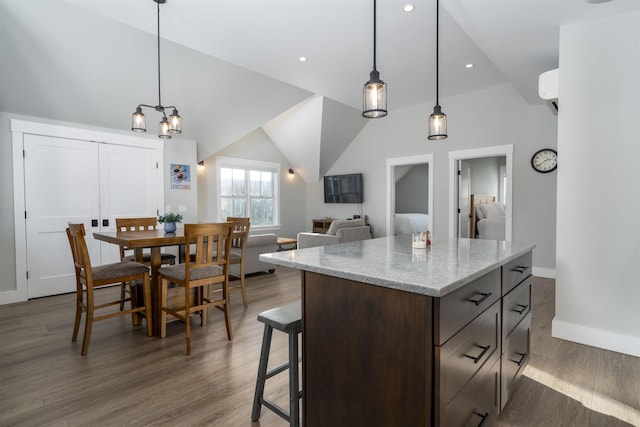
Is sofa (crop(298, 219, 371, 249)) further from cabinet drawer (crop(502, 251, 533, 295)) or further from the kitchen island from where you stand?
the kitchen island

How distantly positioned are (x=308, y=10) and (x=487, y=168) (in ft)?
23.7

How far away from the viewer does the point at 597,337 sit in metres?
2.59

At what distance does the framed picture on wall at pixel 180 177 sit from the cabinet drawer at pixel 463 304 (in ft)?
16.4

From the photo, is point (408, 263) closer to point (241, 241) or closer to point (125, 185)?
point (241, 241)

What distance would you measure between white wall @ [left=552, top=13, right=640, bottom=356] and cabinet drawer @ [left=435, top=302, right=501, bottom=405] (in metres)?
1.67

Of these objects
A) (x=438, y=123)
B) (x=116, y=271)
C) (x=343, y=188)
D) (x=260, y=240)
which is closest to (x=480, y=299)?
(x=438, y=123)

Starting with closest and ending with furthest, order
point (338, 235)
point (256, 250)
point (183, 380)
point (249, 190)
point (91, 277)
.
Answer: point (183, 380) → point (91, 277) → point (256, 250) → point (338, 235) → point (249, 190)

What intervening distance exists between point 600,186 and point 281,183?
618cm

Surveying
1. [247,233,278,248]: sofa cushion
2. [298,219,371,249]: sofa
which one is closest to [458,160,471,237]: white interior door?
[298,219,371,249]: sofa

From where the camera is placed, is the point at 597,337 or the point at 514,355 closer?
the point at 514,355

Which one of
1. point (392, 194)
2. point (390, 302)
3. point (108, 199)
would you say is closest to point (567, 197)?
point (390, 302)

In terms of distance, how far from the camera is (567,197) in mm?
2707

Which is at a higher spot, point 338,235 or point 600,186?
point 600,186

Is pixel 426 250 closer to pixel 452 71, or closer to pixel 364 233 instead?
pixel 452 71
